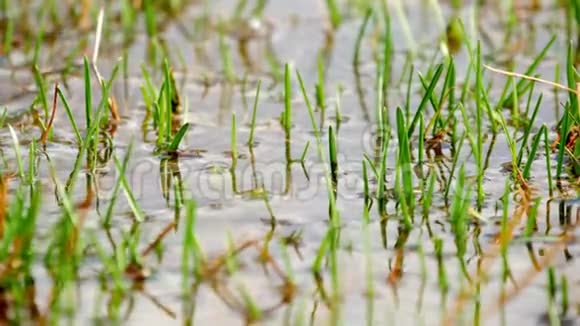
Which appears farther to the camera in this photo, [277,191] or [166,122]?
[166,122]

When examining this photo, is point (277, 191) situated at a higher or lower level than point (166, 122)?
lower

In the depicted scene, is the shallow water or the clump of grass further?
the clump of grass

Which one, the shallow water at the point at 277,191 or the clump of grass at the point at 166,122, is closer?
the shallow water at the point at 277,191

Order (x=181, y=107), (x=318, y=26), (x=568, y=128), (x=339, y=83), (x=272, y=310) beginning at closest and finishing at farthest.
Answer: (x=272, y=310) → (x=568, y=128) → (x=181, y=107) → (x=339, y=83) → (x=318, y=26)

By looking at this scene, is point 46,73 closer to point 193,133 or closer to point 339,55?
point 193,133

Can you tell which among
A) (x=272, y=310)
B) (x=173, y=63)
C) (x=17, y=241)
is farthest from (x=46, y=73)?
(x=272, y=310)

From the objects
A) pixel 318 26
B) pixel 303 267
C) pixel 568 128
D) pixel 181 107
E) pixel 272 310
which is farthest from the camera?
pixel 318 26

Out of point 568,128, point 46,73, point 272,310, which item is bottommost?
point 272,310

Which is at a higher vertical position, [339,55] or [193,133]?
[339,55]
